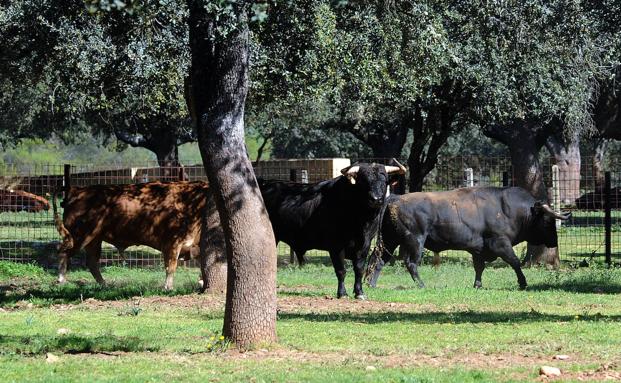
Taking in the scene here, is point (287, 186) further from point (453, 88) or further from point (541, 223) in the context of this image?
point (453, 88)

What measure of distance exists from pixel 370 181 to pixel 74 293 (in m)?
4.97

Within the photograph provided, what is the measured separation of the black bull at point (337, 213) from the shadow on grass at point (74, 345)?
568cm

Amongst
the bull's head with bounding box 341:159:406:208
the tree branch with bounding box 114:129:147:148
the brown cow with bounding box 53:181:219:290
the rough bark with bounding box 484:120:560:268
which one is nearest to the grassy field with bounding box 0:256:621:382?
the brown cow with bounding box 53:181:219:290

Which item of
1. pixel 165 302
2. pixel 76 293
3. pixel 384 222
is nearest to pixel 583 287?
pixel 384 222

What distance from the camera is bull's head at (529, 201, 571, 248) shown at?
65.3 feet

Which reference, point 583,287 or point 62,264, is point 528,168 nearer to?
point 583,287

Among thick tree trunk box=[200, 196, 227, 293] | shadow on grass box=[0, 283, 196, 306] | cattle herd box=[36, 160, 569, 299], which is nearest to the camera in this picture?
thick tree trunk box=[200, 196, 227, 293]

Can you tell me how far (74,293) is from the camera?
17.1 m

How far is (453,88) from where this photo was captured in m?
23.4

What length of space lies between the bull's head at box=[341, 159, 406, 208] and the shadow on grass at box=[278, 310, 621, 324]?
2.77 metres

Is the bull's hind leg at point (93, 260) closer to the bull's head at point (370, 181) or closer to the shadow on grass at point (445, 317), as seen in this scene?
the bull's head at point (370, 181)

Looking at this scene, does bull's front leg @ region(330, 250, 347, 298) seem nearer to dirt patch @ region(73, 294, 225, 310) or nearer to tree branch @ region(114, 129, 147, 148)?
dirt patch @ region(73, 294, 225, 310)

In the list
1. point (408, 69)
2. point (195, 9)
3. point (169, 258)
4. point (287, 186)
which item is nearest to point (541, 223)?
point (408, 69)

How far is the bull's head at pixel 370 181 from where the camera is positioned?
54.5ft
